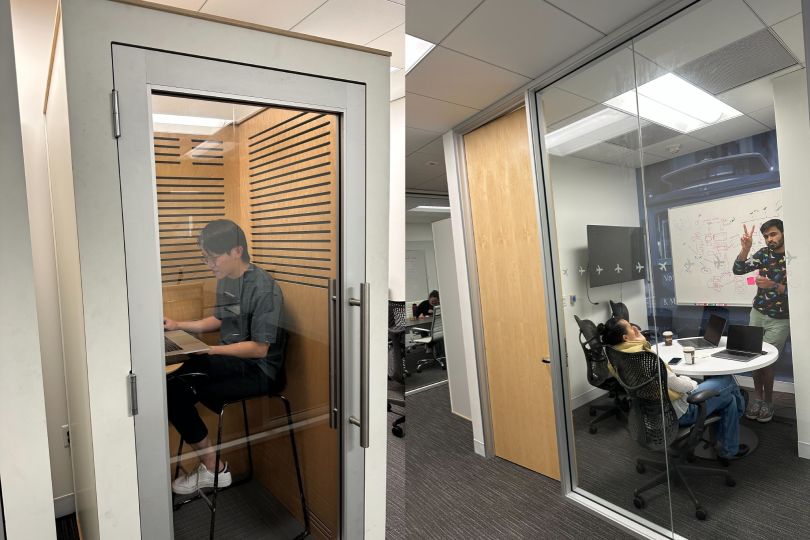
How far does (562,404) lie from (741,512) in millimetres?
248

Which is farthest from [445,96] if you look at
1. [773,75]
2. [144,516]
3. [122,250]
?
[144,516]

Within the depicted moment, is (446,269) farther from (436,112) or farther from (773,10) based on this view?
(773,10)

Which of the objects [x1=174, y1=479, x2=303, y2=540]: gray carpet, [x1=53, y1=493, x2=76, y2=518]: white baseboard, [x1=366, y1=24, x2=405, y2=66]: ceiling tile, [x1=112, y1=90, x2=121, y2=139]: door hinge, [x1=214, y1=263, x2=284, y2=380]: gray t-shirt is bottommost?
[x1=53, y1=493, x2=76, y2=518]: white baseboard

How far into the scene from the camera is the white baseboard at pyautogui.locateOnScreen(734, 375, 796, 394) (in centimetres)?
54

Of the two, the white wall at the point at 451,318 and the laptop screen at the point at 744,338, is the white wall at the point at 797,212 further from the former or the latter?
the white wall at the point at 451,318

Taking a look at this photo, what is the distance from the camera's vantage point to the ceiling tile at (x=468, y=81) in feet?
2.04

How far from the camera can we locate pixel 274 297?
1.00 m

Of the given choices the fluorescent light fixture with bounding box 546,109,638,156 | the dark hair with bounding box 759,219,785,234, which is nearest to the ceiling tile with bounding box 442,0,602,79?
the fluorescent light fixture with bounding box 546,109,638,156

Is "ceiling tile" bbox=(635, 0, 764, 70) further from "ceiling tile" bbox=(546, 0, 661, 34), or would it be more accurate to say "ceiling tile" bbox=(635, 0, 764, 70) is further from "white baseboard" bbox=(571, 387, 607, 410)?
"white baseboard" bbox=(571, 387, 607, 410)

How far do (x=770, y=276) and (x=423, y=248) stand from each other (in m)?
0.43

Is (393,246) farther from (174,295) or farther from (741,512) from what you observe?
(741,512)

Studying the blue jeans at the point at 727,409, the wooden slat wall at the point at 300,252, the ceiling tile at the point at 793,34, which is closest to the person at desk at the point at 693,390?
the blue jeans at the point at 727,409

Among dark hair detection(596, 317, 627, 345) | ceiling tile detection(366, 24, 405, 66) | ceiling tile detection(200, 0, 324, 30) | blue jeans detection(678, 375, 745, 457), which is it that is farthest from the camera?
ceiling tile detection(366, 24, 405, 66)

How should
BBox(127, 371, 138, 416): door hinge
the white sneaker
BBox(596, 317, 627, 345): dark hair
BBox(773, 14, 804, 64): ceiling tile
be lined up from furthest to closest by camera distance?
1. the white sneaker
2. BBox(127, 371, 138, 416): door hinge
3. BBox(596, 317, 627, 345): dark hair
4. BBox(773, 14, 804, 64): ceiling tile
